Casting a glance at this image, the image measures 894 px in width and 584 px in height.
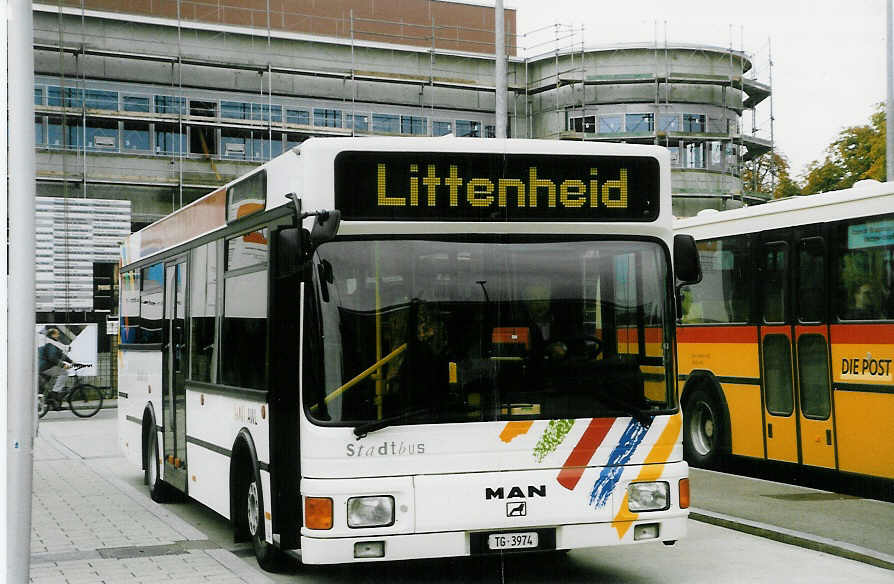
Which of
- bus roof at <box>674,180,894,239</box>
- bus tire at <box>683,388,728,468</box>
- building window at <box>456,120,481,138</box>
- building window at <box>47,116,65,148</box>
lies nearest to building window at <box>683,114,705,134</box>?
building window at <box>456,120,481,138</box>

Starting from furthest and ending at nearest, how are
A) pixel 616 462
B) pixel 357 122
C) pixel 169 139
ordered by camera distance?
pixel 357 122 → pixel 169 139 → pixel 616 462

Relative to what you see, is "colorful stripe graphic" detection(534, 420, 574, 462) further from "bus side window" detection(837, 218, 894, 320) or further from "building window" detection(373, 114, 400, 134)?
"building window" detection(373, 114, 400, 134)

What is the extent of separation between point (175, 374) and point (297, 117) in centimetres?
2868

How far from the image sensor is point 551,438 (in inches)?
293

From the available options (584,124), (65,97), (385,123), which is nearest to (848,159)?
(584,124)

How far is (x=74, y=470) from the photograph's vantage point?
52.2ft

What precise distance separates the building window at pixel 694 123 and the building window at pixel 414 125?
354 inches

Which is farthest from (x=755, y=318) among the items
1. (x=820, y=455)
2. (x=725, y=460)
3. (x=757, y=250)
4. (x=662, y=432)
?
(x=662, y=432)

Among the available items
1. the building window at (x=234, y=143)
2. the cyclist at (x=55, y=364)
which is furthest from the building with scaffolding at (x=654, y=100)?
the cyclist at (x=55, y=364)

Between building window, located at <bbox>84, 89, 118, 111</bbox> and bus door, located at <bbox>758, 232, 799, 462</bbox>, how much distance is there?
27.4 meters

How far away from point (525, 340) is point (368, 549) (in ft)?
4.98

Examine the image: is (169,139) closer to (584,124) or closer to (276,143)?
(276,143)

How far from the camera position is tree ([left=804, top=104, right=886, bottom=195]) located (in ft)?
145

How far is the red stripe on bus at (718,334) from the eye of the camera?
13531mm
